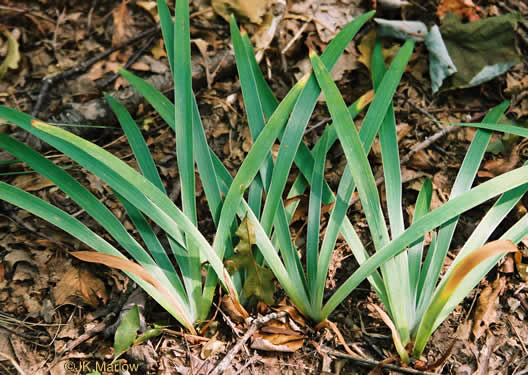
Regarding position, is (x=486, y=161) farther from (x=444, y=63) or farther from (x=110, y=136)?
(x=110, y=136)

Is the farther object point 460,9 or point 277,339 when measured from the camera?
point 460,9

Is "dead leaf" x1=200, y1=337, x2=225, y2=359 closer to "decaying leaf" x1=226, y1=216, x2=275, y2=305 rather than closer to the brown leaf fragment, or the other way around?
"decaying leaf" x1=226, y1=216, x2=275, y2=305

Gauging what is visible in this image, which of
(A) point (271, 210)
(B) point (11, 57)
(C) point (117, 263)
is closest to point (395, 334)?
(A) point (271, 210)

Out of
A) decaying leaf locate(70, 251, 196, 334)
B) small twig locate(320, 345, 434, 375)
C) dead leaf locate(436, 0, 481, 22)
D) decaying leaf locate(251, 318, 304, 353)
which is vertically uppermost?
dead leaf locate(436, 0, 481, 22)

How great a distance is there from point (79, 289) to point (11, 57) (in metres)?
1.05

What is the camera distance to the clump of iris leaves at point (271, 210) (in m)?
1.00

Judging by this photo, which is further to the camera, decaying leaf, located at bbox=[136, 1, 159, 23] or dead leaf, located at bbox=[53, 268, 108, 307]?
decaying leaf, located at bbox=[136, 1, 159, 23]

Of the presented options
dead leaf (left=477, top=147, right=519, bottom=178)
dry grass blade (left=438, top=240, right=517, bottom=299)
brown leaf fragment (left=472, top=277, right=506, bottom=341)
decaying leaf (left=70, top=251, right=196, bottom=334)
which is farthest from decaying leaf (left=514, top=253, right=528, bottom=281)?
decaying leaf (left=70, top=251, right=196, bottom=334)

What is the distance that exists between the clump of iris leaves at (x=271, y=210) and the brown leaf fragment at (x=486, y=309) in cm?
18

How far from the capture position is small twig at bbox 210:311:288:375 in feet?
3.36

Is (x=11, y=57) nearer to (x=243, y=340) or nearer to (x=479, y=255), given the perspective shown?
(x=243, y=340)

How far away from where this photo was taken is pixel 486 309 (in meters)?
1.14

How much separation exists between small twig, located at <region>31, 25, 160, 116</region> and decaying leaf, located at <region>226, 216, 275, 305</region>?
1042mm

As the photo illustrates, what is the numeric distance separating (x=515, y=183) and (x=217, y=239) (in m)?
0.75
